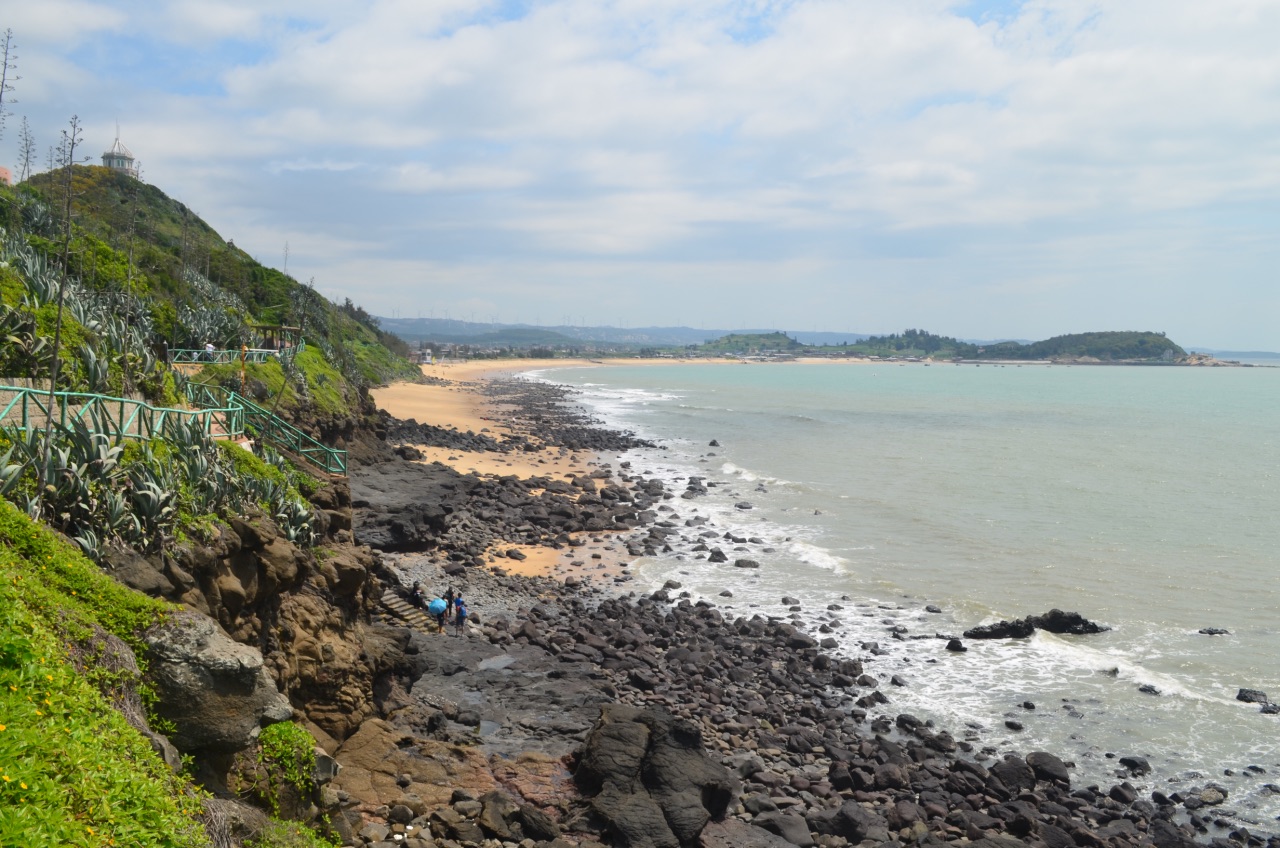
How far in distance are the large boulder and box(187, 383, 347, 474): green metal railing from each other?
9.97 m

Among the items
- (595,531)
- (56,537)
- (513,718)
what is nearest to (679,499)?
(595,531)

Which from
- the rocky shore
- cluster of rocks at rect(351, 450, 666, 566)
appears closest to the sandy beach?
cluster of rocks at rect(351, 450, 666, 566)

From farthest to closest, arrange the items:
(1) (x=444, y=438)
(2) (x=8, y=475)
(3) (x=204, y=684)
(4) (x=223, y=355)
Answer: (1) (x=444, y=438), (4) (x=223, y=355), (2) (x=8, y=475), (3) (x=204, y=684)

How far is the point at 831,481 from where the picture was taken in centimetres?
3984

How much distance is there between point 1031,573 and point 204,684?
925 inches

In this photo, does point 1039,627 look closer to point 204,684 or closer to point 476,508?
point 476,508

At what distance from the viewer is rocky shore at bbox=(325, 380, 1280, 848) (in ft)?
36.0

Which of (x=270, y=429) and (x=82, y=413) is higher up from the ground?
(x=82, y=413)

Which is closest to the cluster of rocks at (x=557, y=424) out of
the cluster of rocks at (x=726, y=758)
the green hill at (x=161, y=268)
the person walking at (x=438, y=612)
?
the green hill at (x=161, y=268)

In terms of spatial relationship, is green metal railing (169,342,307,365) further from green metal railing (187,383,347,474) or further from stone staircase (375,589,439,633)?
stone staircase (375,589,439,633)

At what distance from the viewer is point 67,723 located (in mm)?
5832

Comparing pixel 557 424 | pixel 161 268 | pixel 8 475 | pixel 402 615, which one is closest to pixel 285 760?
pixel 8 475

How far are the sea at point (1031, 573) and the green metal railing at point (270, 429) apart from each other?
8605 mm

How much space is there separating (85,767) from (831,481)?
36.6 meters
